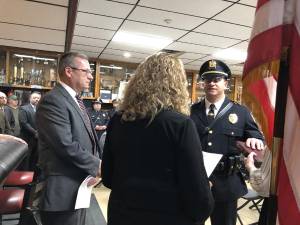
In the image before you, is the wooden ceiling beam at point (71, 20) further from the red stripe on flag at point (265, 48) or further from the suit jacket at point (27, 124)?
the red stripe on flag at point (265, 48)

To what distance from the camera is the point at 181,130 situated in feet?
3.85

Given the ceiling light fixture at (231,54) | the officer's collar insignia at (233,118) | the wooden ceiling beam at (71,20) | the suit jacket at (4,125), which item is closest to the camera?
the officer's collar insignia at (233,118)

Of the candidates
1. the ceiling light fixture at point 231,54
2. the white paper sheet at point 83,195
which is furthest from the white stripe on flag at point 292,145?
the ceiling light fixture at point 231,54

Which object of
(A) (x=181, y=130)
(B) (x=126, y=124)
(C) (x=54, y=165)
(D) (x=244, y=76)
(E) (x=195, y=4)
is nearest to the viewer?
(D) (x=244, y=76)

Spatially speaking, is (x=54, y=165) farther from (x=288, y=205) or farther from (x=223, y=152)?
(x=288, y=205)

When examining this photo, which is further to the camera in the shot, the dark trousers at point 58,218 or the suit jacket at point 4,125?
the suit jacket at point 4,125

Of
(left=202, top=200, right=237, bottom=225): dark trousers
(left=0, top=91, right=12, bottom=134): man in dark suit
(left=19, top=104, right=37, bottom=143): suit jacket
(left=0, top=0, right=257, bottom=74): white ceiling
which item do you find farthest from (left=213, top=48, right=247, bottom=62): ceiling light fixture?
(left=202, top=200, right=237, bottom=225): dark trousers

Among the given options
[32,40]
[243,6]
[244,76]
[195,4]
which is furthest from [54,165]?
[32,40]

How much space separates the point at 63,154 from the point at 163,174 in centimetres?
72

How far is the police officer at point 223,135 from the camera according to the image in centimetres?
184

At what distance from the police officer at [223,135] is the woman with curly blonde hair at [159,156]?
66 centimetres

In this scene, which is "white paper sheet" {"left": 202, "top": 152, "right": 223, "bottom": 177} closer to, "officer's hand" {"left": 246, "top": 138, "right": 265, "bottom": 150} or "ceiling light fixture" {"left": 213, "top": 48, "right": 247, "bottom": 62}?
"officer's hand" {"left": 246, "top": 138, "right": 265, "bottom": 150}

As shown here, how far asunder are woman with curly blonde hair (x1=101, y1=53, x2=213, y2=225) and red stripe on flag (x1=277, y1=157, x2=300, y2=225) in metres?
0.34

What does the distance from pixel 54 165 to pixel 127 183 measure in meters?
0.66
